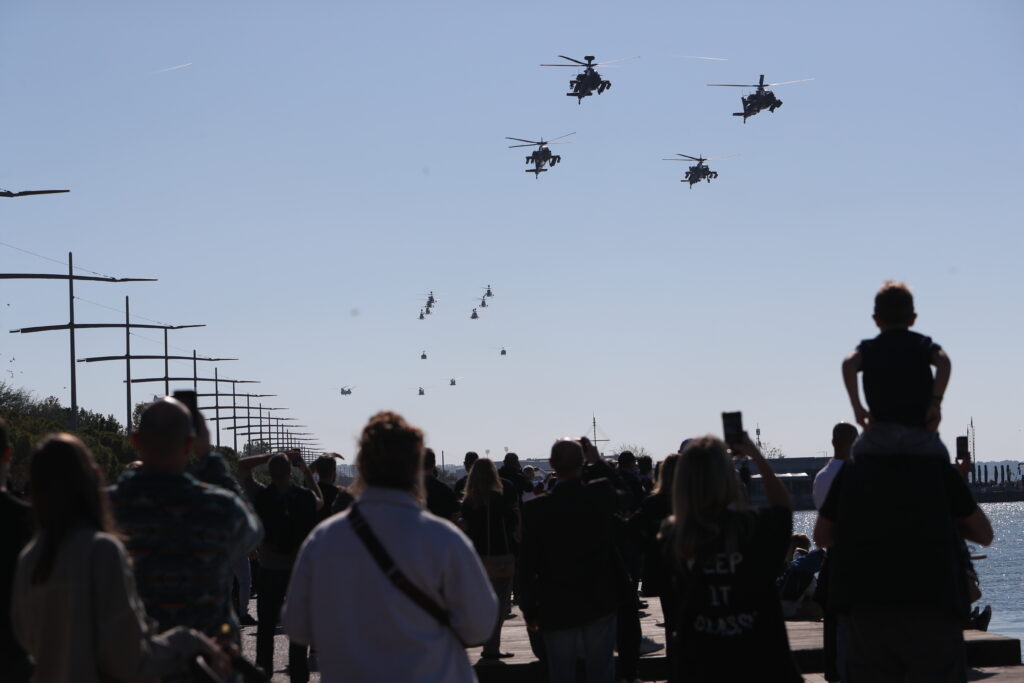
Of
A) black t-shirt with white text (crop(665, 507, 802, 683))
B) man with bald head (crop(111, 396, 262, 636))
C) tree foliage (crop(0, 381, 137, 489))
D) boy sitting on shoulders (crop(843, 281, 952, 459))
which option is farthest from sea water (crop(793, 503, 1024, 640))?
tree foliage (crop(0, 381, 137, 489))

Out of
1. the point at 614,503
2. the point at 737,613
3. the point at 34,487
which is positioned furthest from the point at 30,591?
the point at 614,503

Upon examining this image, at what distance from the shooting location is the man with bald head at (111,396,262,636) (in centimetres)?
544

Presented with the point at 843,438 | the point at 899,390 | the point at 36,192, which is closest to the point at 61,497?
the point at 899,390

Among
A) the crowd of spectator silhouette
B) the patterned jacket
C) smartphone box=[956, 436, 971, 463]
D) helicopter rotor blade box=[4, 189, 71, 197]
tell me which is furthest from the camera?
helicopter rotor blade box=[4, 189, 71, 197]

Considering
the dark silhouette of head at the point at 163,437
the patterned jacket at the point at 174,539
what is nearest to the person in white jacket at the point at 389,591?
the patterned jacket at the point at 174,539

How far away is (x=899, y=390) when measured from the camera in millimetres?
6133

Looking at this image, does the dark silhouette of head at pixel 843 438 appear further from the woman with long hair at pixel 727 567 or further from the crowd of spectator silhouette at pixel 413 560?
the woman with long hair at pixel 727 567

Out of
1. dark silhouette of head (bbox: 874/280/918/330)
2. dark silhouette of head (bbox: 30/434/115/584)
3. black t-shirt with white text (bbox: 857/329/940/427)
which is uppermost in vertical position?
dark silhouette of head (bbox: 874/280/918/330)

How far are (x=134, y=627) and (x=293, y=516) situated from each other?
7.34 m

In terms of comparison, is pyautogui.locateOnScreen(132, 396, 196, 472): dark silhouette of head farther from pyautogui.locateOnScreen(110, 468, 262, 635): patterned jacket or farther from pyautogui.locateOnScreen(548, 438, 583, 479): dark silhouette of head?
pyautogui.locateOnScreen(548, 438, 583, 479): dark silhouette of head

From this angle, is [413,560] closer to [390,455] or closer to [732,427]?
[390,455]

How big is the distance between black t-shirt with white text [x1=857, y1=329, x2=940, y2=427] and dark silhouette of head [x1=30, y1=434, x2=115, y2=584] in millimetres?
3282

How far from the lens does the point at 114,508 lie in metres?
5.49

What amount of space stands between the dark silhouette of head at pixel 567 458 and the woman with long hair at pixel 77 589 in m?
4.78
